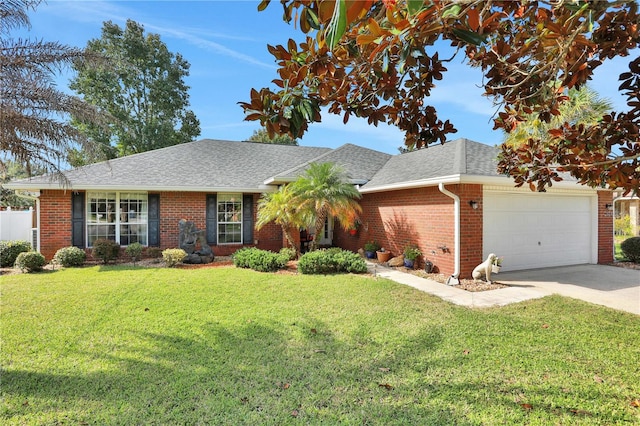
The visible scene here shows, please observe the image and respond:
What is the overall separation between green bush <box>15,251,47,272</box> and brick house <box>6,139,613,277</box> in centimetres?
180

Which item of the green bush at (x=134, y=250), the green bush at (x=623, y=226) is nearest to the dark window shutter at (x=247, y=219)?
the green bush at (x=134, y=250)

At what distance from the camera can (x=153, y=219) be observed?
1300 centimetres

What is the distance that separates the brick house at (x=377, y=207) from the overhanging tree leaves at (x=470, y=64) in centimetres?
481

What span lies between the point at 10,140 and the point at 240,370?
575 centimetres

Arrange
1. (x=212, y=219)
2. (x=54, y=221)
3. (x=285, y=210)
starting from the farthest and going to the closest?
1. (x=212, y=219)
2. (x=54, y=221)
3. (x=285, y=210)

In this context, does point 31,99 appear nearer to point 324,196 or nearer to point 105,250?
point 105,250

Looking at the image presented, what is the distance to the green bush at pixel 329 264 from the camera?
9.98 m

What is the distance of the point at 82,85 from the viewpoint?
26.2m

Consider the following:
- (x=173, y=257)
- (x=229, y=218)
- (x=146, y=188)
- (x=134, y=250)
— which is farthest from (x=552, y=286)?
(x=146, y=188)

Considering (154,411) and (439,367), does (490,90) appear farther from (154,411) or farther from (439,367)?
(154,411)

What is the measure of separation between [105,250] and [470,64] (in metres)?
12.2

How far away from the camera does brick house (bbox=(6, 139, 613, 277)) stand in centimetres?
966

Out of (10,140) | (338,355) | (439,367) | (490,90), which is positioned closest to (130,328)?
(338,355)

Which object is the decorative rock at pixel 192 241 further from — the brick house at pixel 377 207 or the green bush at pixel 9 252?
the green bush at pixel 9 252
